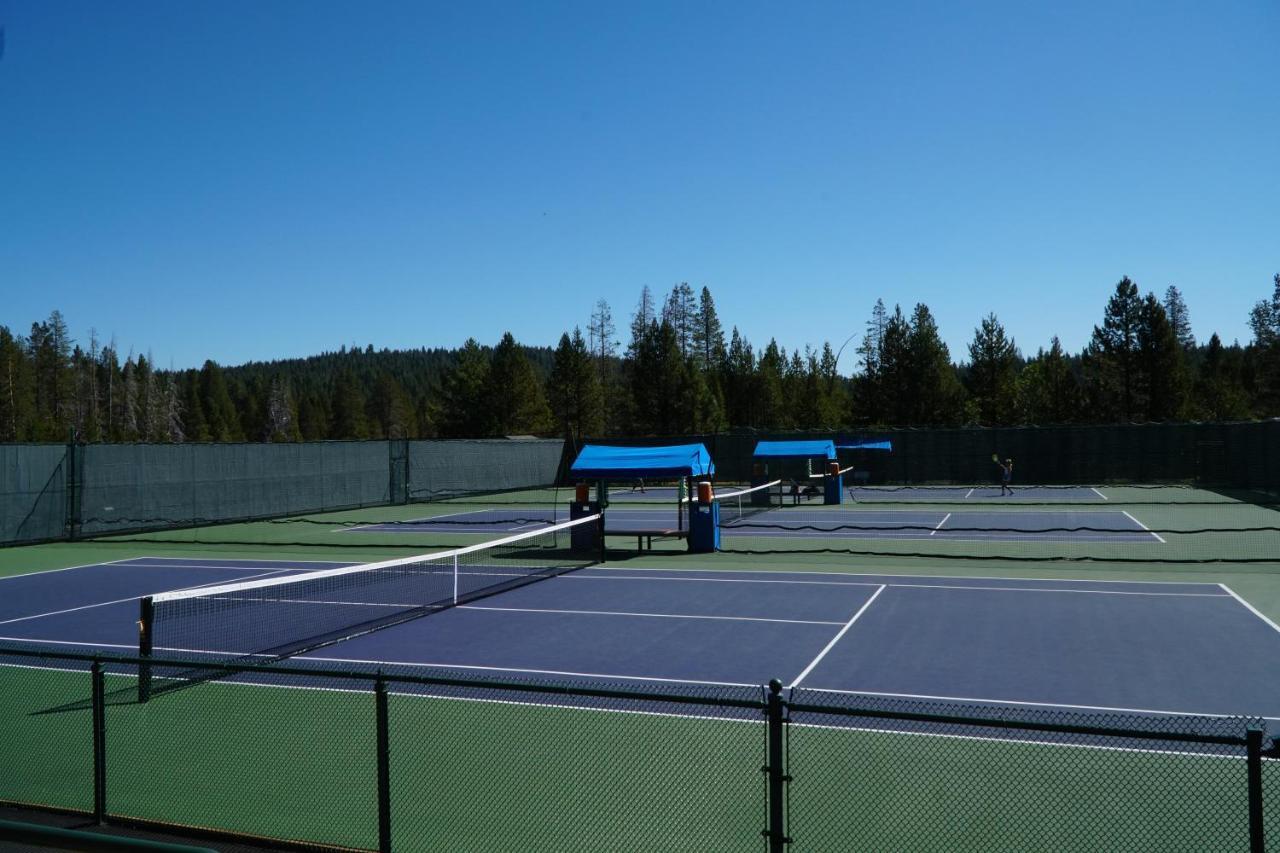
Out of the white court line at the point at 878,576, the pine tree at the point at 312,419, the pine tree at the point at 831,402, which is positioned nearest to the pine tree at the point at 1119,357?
the pine tree at the point at 831,402

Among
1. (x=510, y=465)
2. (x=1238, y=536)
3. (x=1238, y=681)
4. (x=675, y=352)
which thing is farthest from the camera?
(x=675, y=352)

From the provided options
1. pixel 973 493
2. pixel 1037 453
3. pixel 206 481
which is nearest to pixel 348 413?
pixel 1037 453

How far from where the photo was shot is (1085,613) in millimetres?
15227

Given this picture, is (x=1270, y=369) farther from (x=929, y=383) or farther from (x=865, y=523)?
(x=865, y=523)

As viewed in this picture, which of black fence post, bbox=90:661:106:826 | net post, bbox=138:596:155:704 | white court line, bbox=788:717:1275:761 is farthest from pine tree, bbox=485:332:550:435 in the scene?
black fence post, bbox=90:661:106:826

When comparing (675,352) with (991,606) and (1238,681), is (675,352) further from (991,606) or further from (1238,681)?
(1238,681)

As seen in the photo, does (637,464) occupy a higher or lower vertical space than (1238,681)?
higher

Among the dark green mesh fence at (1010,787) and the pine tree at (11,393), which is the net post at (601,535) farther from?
the pine tree at (11,393)

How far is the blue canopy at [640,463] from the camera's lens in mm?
23109

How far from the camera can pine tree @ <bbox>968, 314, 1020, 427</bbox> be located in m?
86.6

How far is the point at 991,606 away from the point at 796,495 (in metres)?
23.8

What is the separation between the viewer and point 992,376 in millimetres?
87438

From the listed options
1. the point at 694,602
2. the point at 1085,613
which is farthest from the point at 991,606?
the point at 694,602

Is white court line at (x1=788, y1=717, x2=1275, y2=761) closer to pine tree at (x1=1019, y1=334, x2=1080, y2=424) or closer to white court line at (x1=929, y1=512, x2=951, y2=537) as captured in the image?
white court line at (x1=929, y1=512, x2=951, y2=537)
